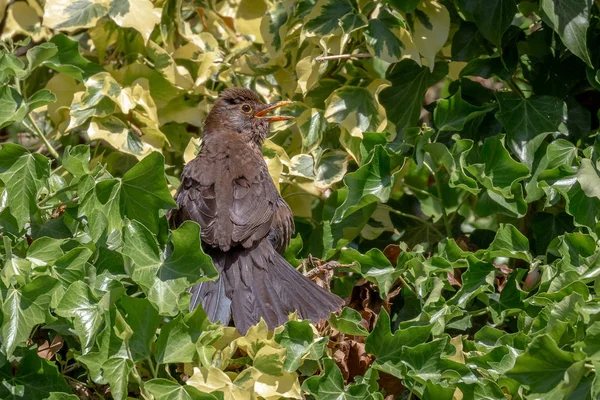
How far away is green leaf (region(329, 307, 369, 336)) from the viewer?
129 inches

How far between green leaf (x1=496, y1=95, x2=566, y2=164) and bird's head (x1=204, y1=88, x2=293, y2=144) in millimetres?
1297

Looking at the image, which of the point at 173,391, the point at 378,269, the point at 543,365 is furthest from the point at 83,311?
the point at 543,365

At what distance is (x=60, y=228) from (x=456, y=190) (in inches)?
72.7

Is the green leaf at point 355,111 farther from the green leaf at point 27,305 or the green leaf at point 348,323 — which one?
the green leaf at point 27,305

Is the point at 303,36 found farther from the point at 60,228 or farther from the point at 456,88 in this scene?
the point at 60,228

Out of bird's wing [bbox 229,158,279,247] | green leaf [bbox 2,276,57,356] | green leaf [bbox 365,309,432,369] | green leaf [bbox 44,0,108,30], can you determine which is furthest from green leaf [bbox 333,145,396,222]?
green leaf [bbox 44,0,108,30]

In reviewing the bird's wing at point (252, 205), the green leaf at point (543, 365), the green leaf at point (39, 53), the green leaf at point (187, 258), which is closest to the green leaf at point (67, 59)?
the green leaf at point (39, 53)

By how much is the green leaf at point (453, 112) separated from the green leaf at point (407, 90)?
13.9 inches

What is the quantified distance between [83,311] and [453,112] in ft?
5.70

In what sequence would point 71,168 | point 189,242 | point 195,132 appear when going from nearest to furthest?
point 189,242 → point 71,168 → point 195,132

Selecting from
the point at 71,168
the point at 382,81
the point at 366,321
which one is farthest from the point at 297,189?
the point at 71,168

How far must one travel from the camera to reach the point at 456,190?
4418mm

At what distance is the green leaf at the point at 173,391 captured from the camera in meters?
2.89

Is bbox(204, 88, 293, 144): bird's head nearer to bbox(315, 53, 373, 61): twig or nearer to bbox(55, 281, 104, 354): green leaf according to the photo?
bbox(315, 53, 373, 61): twig
